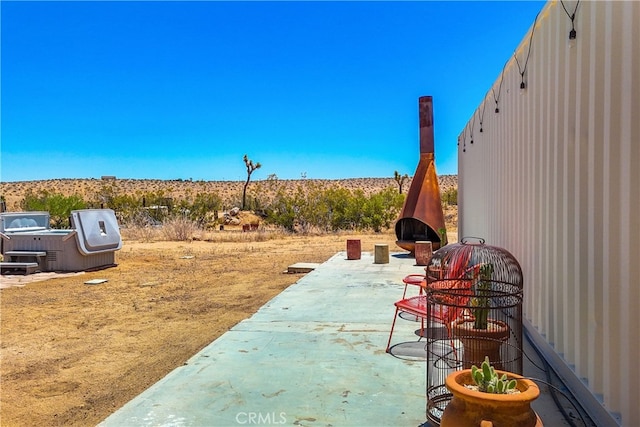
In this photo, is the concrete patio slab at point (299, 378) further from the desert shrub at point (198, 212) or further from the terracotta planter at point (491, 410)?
the desert shrub at point (198, 212)

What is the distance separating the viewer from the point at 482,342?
3.86 meters

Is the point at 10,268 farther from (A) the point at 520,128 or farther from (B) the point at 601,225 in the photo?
(B) the point at 601,225

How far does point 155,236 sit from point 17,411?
19.4 m

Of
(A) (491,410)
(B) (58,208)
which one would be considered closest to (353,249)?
(A) (491,410)

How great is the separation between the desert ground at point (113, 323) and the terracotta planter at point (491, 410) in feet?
10.5

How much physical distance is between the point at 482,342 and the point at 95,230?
41.6 feet

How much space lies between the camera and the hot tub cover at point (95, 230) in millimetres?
13555

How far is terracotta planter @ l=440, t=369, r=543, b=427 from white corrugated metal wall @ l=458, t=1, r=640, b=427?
832mm

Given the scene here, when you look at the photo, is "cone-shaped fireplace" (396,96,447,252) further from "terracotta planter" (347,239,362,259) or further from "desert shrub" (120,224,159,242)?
"desert shrub" (120,224,159,242)

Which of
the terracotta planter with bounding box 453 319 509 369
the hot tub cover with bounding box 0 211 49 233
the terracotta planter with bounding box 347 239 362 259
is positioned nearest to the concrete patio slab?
the terracotta planter with bounding box 453 319 509 369

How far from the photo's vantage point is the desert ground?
4.91 m

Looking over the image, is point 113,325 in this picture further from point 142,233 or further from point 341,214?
point 341,214

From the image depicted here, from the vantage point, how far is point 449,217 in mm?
34594

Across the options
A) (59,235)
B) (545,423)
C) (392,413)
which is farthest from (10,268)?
(545,423)
